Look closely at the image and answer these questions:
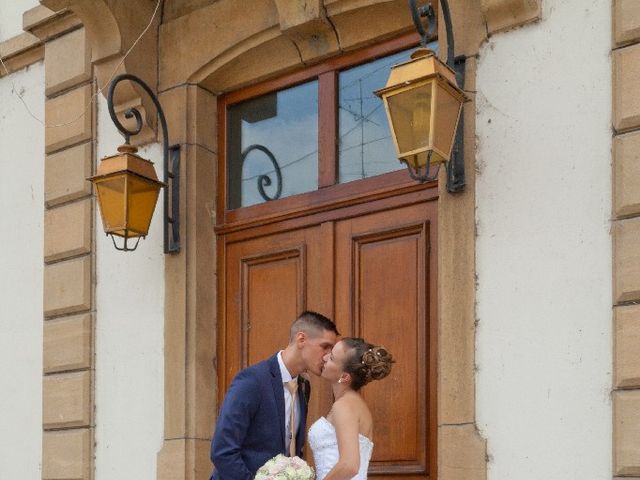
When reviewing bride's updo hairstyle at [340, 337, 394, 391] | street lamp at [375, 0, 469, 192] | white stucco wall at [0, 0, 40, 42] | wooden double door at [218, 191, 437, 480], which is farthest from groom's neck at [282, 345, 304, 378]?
white stucco wall at [0, 0, 40, 42]

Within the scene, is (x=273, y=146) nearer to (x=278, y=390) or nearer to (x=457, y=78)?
(x=457, y=78)

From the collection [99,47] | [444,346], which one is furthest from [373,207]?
[99,47]

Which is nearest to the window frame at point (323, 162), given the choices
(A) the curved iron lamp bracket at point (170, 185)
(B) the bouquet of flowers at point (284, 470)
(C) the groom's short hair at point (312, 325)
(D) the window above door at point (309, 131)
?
(D) the window above door at point (309, 131)

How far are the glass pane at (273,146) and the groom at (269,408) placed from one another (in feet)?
3.96

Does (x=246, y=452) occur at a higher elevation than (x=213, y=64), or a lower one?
lower

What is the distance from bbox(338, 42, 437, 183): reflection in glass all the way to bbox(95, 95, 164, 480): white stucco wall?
1.28 m

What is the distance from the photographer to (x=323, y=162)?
6875mm

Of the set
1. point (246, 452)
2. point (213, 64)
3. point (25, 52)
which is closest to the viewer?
point (246, 452)

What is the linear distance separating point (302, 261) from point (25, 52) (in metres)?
3.02

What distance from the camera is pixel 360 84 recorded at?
6.81m

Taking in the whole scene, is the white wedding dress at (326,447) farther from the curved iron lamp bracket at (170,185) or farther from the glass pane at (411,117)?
the curved iron lamp bracket at (170,185)

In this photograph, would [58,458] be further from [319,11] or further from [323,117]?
[319,11]

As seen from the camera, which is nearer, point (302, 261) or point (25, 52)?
point (302, 261)

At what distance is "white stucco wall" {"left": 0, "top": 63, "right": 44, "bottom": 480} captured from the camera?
326 inches
